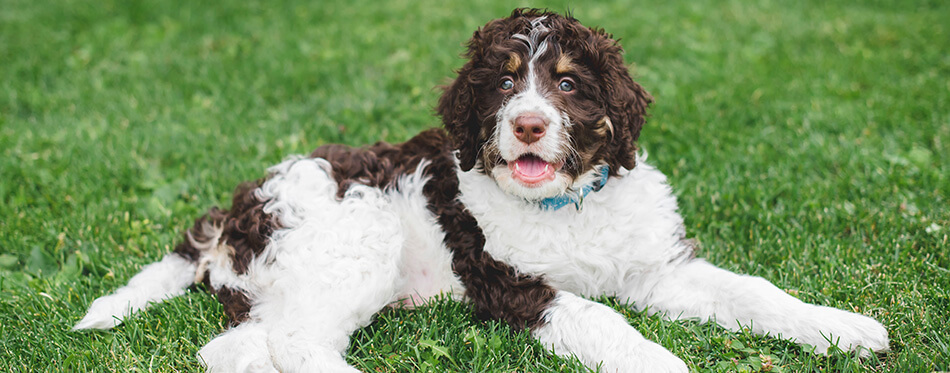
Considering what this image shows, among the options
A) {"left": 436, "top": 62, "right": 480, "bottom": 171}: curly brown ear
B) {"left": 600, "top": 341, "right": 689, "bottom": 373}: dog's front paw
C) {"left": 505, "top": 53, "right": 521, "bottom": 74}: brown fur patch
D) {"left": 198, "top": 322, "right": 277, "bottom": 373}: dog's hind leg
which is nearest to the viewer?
{"left": 600, "top": 341, "right": 689, "bottom": 373}: dog's front paw

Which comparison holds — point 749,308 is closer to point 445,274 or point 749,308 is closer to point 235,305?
point 445,274

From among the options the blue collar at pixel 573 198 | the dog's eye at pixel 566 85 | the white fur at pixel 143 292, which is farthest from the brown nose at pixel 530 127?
the white fur at pixel 143 292

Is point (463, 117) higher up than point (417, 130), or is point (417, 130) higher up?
point (463, 117)

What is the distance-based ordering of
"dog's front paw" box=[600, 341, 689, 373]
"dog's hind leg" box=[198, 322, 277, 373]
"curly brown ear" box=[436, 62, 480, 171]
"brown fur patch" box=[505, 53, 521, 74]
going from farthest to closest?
"curly brown ear" box=[436, 62, 480, 171], "brown fur patch" box=[505, 53, 521, 74], "dog's hind leg" box=[198, 322, 277, 373], "dog's front paw" box=[600, 341, 689, 373]

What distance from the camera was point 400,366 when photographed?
3.04 meters

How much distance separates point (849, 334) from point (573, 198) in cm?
126

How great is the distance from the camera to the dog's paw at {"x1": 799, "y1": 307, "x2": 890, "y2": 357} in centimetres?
288

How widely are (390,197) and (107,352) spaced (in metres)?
1.45

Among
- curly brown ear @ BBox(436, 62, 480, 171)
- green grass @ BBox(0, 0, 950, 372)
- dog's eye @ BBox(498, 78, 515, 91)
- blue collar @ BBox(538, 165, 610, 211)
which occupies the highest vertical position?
dog's eye @ BBox(498, 78, 515, 91)

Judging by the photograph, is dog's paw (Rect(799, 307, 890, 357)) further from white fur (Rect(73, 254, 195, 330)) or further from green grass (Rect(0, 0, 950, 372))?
white fur (Rect(73, 254, 195, 330))

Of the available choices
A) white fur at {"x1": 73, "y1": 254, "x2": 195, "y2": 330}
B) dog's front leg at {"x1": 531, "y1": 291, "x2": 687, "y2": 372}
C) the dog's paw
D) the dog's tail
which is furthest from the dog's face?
white fur at {"x1": 73, "y1": 254, "x2": 195, "y2": 330}

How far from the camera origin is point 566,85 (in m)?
3.03

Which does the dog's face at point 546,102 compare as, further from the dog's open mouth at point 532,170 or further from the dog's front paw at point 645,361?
the dog's front paw at point 645,361

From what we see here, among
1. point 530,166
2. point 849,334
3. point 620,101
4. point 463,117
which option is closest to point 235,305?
point 463,117
